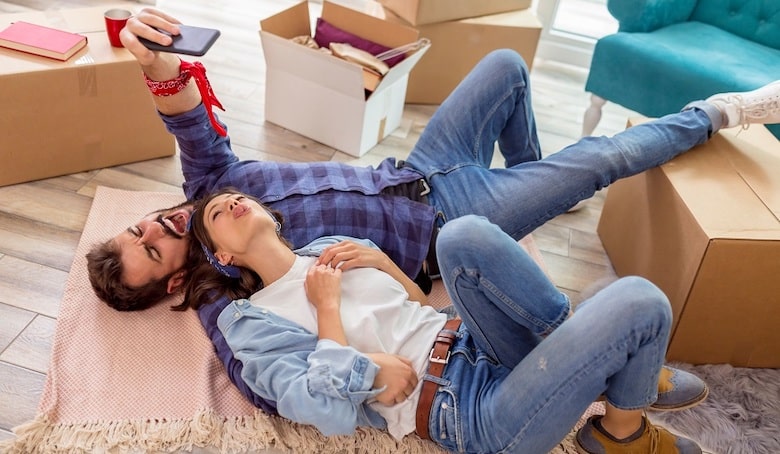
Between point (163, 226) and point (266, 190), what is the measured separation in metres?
0.25

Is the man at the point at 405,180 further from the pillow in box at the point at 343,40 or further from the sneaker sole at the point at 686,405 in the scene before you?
the pillow in box at the point at 343,40

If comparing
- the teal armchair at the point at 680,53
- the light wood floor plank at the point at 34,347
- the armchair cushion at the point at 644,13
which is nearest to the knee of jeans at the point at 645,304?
the teal armchair at the point at 680,53

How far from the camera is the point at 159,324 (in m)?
1.63

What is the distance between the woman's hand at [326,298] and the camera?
133 cm

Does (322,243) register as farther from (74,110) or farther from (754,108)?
(754,108)

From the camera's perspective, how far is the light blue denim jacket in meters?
1.25

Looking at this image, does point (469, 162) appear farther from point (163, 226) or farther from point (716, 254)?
point (163, 226)

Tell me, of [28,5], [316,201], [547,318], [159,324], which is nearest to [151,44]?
[316,201]

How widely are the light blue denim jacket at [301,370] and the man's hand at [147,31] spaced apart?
1.80 ft

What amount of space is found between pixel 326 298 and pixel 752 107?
122 cm

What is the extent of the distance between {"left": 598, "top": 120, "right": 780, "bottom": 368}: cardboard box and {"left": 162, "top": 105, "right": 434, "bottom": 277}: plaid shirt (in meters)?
0.58

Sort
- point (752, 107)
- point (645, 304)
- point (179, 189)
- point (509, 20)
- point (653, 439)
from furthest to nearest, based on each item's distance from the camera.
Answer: point (509, 20)
point (179, 189)
point (752, 107)
point (653, 439)
point (645, 304)

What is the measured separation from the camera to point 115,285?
1.53 meters

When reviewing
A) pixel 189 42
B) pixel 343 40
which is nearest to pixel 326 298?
pixel 189 42
